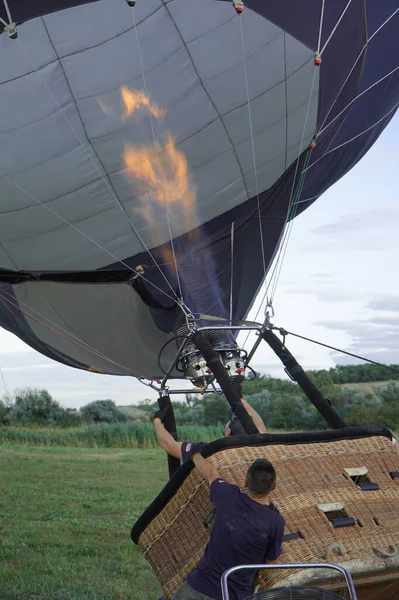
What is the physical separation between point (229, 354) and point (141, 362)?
6.07 ft

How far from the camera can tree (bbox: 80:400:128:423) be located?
995 centimetres

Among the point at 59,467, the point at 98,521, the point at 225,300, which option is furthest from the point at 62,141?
the point at 59,467

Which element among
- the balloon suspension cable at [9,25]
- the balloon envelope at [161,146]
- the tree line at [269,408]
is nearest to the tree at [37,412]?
the tree line at [269,408]

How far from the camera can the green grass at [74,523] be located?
3457mm

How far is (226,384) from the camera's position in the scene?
2.61m

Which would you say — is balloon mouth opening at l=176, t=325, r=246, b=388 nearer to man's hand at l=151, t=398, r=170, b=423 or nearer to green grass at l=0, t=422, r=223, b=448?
man's hand at l=151, t=398, r=170, b=423

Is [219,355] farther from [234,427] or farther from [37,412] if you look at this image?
[37,412]

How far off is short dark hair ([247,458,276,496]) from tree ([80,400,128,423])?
798cm

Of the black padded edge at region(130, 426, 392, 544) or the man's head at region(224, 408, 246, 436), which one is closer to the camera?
the black padded edge at region(130, 426, 392, 544)

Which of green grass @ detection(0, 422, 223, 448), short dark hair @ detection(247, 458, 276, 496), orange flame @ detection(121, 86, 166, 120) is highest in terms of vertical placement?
orange flame @ detection(121, 86, 166, 120)

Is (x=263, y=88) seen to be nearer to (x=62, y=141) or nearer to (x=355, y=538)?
(x=62, y=141)

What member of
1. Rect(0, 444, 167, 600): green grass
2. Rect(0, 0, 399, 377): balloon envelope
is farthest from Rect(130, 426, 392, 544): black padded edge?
Rect(0, 0, 399, 377): balloon envelope

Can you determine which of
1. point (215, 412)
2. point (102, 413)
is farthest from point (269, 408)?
point (102, 413)

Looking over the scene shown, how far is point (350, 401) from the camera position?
8.66m
